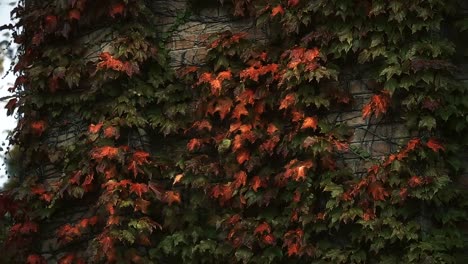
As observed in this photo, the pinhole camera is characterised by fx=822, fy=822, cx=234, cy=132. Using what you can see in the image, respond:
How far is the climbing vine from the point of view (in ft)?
17.6

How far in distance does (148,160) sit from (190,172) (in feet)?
1.10

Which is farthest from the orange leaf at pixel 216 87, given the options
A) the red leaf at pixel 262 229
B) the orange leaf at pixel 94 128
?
the red leaf at pixel 262 229

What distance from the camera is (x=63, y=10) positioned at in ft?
20.6

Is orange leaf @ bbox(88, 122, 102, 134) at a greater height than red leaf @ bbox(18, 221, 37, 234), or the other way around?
orange leaf @ bbox(88, 122, 102, 134)

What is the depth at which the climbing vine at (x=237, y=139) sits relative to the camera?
5.38 metres

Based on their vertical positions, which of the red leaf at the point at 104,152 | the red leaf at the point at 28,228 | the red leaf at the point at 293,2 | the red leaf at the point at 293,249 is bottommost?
the red leaf at the point at 293,249

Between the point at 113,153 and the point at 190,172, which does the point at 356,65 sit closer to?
the point at 190,172

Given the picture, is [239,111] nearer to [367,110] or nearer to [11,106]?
[367,110]

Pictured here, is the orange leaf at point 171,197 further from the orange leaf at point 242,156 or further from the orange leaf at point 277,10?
the orange leaf at point 277,10

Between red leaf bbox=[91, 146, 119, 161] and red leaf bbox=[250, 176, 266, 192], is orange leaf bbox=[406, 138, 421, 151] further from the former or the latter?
red leaf bbox=[91, 146, 119, 161]

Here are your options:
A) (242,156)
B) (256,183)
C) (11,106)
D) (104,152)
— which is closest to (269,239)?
(256,183)

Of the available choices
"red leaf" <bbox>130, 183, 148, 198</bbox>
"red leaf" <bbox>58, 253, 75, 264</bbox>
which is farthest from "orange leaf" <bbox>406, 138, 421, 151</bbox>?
"red leaf" <bbox>58, 253, 75, 264</bbox>

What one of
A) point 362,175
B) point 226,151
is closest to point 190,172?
point 226,151

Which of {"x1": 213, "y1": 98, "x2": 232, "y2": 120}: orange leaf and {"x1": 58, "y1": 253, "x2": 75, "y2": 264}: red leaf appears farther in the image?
{"x1": 58, "y1": 253, "x2": 75, "y2": 264}: red leaf
